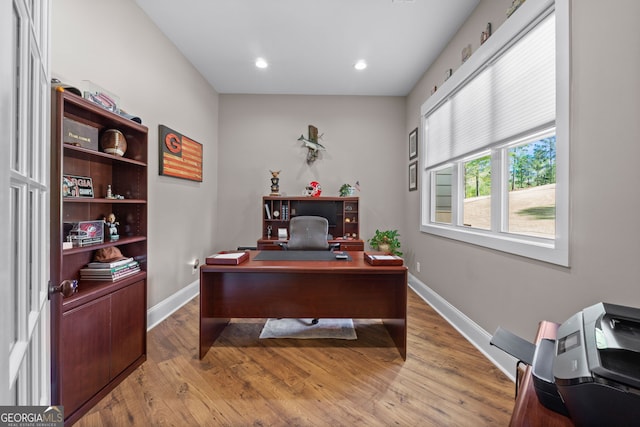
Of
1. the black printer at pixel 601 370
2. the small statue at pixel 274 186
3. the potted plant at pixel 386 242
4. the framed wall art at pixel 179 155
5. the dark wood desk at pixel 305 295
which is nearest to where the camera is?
the black printer at pixel 601 370

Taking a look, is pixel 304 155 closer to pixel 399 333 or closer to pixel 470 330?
pixel 399 333

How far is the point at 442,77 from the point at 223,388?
11.8 ft

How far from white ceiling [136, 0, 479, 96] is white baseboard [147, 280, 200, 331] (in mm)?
2815

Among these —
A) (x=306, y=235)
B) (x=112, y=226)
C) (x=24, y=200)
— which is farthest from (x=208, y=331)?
(x=24, y=200)

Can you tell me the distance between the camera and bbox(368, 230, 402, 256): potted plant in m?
3.88

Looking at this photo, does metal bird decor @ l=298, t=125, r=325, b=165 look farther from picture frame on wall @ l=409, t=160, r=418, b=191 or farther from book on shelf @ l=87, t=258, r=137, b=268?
book on shelf @ l=87, t=258, r=137, b=268

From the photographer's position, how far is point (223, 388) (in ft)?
5.67

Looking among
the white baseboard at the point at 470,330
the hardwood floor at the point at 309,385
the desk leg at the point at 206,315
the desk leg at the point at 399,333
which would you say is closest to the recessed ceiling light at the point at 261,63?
the desk leg at the point at 206,315

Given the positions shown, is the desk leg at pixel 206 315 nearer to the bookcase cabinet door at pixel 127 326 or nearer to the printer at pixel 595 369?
the bookcase cabinet door at pixel 127 326

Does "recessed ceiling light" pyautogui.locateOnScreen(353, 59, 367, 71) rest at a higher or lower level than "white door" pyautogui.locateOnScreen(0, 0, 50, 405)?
higher

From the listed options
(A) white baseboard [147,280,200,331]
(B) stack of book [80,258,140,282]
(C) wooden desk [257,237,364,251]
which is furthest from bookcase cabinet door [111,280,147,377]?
(C) wooden desk [257,237,364,251]

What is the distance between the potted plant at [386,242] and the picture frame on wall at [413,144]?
→ 116 cm

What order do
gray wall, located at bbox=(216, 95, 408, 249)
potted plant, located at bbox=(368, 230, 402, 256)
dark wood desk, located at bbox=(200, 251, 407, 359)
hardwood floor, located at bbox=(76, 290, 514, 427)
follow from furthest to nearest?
gray wall, located at bbox=(216, 95, 408, 249)
potted plant, located at bbox=(368, 230, 402, 256)
dark wood desk, located at bbox=(200, 251, 407, 359)
hardwood floor, located at bbox=(76, 290, 514, 427)

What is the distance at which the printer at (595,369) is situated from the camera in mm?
515
